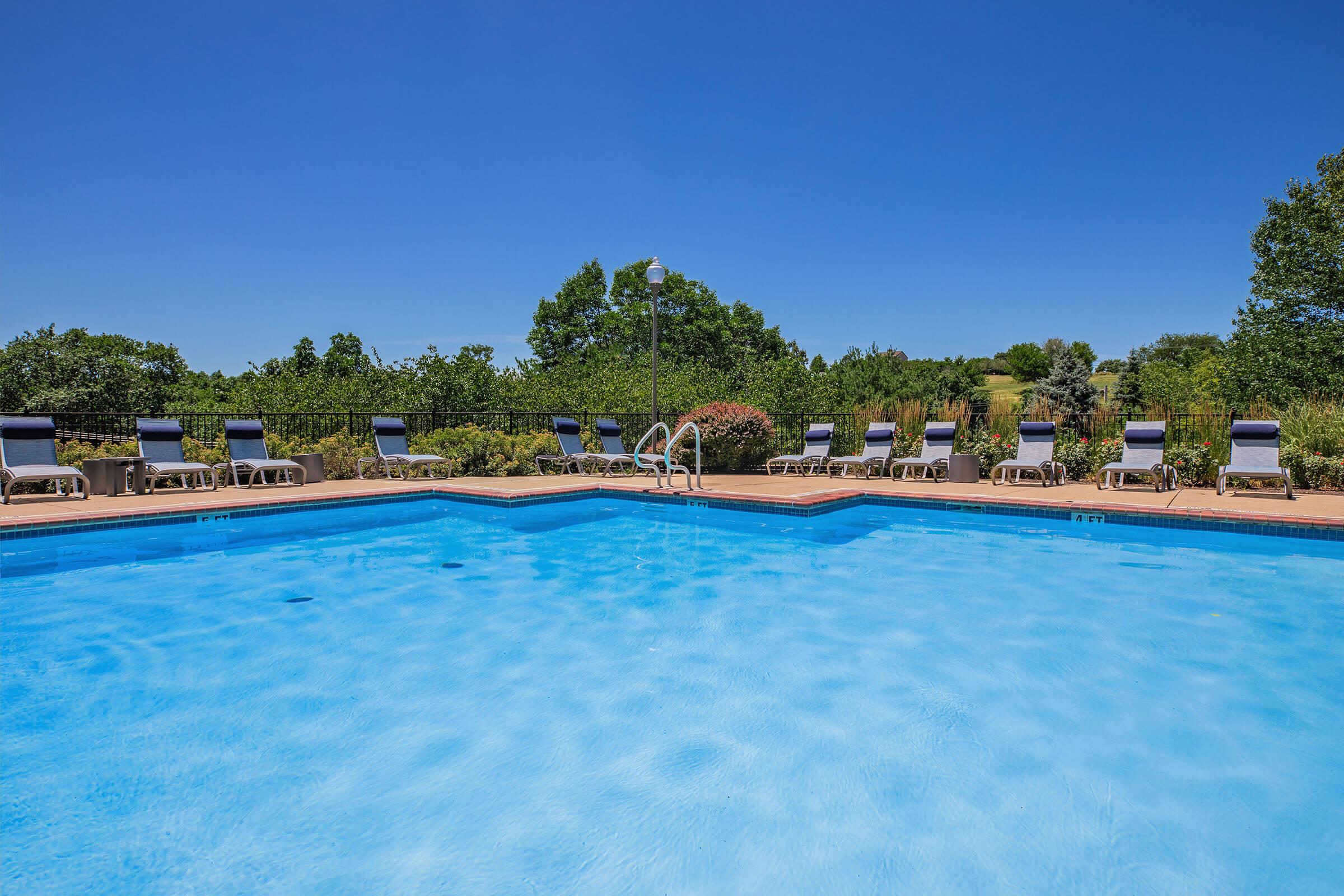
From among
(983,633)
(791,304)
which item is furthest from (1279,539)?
(791,304)

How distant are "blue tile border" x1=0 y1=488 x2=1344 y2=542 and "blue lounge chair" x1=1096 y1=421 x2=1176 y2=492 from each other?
1966 mm

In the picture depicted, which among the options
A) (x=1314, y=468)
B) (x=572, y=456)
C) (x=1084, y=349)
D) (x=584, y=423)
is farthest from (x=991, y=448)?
(x=1084, y=349)

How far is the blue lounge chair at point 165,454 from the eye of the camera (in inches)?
332

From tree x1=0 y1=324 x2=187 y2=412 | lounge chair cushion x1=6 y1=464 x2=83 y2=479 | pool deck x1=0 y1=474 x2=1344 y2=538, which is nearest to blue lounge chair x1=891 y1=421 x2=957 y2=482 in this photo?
pool deck x1=0 y1=474 x2=1344 y2=538

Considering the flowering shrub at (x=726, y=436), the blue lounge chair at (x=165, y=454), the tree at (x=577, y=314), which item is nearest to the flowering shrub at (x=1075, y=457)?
the flowering shrub at (x=726, y=436)

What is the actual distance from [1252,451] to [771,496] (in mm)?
6044

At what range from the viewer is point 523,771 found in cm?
258

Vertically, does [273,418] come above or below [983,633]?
above

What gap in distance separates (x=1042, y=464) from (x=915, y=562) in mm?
4622

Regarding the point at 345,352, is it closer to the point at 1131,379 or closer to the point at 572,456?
the point at 572,456

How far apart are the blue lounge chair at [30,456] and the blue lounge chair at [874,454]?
32.0 feet

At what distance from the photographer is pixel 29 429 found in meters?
7.92

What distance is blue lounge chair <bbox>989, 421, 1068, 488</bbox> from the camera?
31.0 feet

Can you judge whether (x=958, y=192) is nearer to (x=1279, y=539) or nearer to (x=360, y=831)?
(x=1279, y=539)
